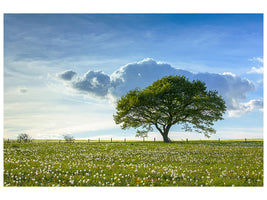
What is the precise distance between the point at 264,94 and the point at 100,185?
8.81 meters

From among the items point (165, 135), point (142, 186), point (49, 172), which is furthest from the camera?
point (165, 135)

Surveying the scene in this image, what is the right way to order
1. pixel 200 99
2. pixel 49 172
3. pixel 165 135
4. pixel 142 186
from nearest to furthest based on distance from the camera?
A: 1. pixel 142 186
2. pixel 49 172
3. pixel 200 99
4. pixel 165 135

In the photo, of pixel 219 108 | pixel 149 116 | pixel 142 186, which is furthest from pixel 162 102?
pixel 142 186

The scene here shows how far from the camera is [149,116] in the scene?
144ft

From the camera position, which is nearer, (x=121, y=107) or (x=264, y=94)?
(x=264, y=94)

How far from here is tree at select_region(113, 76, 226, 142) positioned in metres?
41.2

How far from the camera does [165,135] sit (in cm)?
4306

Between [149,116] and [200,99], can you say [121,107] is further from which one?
[200,99]

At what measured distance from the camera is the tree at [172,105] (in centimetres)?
4116

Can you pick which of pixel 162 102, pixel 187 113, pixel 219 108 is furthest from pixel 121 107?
pixel 219 108

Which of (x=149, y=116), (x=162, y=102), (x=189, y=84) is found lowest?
(x=149, y=116)

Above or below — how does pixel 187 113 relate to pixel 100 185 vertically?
above

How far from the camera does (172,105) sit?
135 ft
